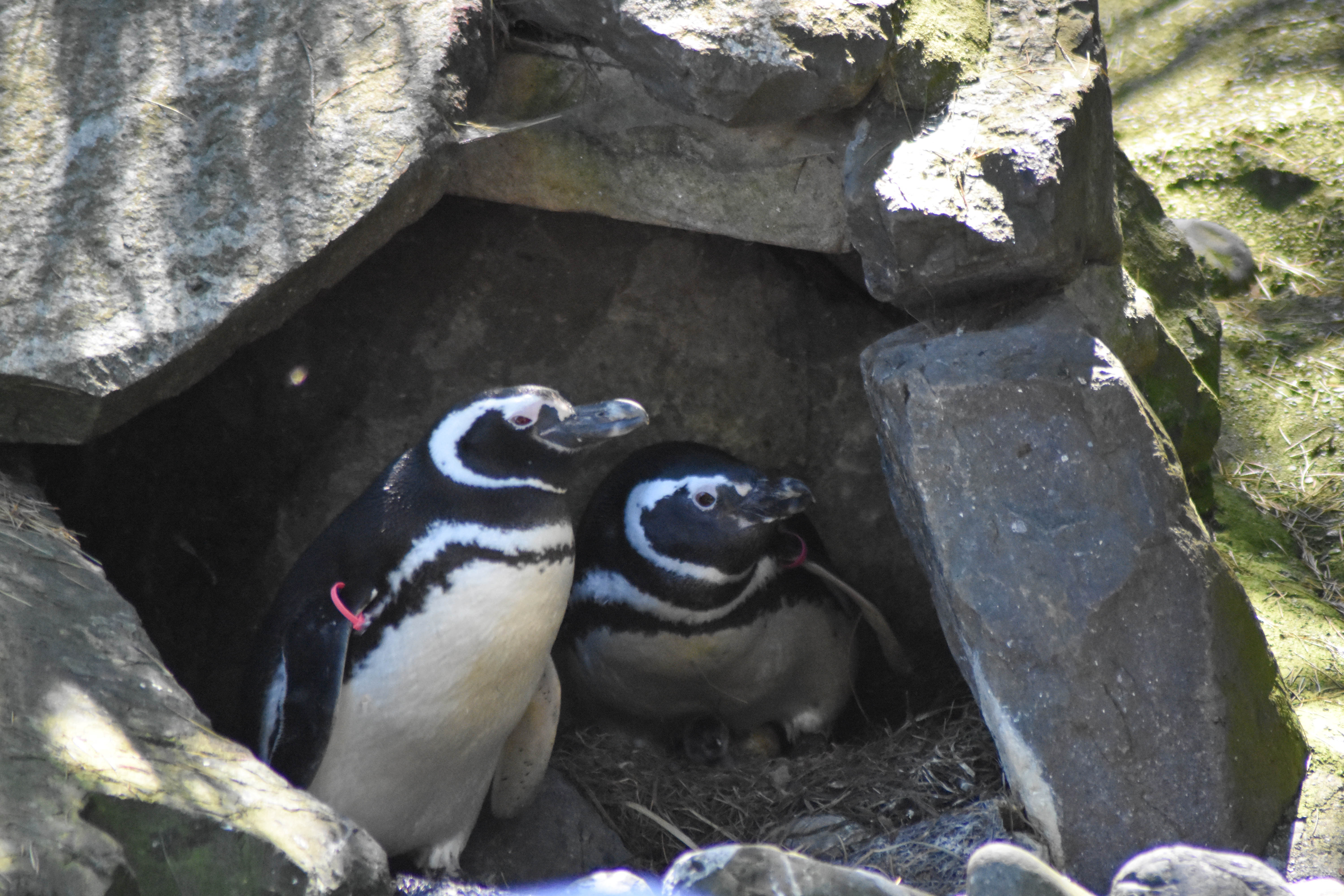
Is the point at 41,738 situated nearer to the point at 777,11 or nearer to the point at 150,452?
the point at 150,452

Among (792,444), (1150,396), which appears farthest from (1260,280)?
(792,444)

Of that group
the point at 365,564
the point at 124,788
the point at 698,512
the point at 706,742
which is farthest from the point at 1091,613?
the point at 124,788

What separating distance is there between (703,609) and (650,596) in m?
0.15

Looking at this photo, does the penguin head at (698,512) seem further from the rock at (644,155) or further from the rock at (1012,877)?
the rock at (1012,877)

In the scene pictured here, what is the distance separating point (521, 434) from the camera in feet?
8.73

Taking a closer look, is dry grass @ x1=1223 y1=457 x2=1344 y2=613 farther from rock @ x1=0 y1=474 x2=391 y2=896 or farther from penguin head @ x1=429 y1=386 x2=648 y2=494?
rock @ x1=0 y1=474 x2=391 y2=896

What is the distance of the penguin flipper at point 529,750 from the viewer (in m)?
3.02

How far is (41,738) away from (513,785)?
4.65 ft

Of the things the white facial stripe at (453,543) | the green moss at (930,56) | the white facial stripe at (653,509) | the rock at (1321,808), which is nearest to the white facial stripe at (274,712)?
the white facial stripe at (453,543)

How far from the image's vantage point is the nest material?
2770 mm

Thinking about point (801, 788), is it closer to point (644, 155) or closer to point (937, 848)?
point (937, 848)

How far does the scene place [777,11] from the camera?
2594mm

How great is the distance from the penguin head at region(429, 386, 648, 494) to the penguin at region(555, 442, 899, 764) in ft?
1.86

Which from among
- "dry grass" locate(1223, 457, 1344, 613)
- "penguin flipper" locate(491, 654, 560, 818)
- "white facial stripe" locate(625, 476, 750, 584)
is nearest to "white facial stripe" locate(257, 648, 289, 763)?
"penguin flipper" locate(491, 654, 560, 818)
